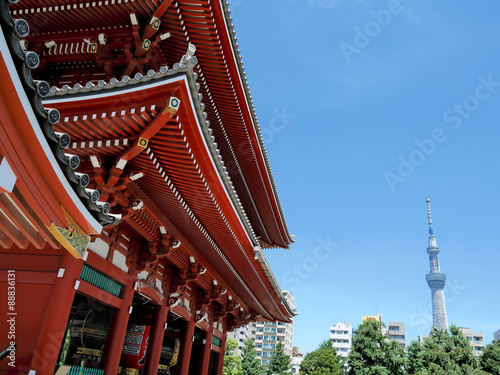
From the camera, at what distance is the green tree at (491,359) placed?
963 inches

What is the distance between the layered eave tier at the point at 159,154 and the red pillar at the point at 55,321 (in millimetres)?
1456

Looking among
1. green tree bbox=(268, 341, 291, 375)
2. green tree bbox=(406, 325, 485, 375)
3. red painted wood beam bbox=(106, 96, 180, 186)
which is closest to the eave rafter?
red painted wood beam bbox=(106, 96, 180, 186)

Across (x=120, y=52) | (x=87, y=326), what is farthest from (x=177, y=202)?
(x=87, y=326)

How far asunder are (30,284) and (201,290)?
7.99 metres

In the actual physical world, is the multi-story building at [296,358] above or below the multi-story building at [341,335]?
below

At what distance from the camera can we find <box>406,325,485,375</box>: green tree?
80.7ft

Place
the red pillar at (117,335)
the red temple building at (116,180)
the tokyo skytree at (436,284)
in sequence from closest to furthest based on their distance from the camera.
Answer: the red temple building at (116,180), the red pillar at (117,335), the tokyo skytree at (436,284)

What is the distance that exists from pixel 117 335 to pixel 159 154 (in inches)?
185

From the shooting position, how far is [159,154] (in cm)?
720

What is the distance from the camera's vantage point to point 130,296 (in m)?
9.50

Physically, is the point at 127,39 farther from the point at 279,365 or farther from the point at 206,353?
the point at 279,365

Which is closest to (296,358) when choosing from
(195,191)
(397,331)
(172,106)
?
(397,331)

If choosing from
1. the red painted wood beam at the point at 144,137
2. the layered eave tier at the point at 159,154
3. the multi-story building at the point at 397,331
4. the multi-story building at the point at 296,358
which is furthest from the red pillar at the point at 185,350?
the multi-story building at the point at 397,331

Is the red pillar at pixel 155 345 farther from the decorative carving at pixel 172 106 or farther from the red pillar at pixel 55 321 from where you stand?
the decorative carving at pixel 172 106
